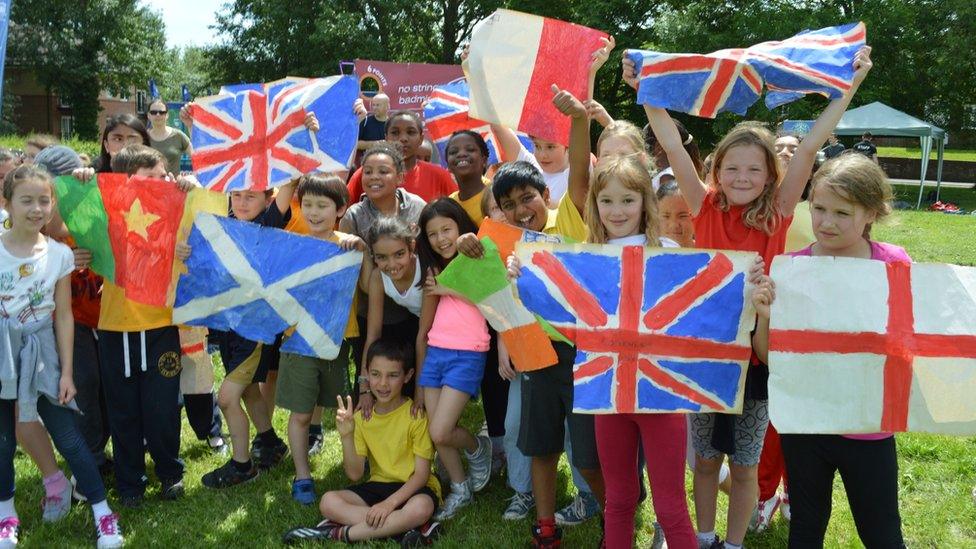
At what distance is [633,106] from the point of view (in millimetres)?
26625

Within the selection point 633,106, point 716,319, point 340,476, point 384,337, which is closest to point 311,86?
point 384,337

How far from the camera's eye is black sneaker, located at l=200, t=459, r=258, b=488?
14.9ft

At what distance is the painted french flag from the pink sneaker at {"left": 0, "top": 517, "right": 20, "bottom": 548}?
9.79 ft

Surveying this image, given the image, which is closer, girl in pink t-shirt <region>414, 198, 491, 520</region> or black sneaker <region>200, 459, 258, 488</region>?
girl in pink t-shirt <region>414, 198, 491, 520</region>

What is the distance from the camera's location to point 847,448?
9.22 feet

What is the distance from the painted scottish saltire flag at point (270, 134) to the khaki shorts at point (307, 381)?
978 mm

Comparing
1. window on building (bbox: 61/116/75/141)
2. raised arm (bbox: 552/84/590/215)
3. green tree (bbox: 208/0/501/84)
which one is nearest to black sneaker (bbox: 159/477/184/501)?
raised arm (bbox: 552/84/590/215)

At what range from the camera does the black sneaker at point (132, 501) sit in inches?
169

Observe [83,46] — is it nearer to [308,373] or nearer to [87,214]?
[87,214]

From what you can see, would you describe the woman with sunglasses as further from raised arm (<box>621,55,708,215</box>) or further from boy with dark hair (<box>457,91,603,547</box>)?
raised arm (<box>621,55,708,215</box>)

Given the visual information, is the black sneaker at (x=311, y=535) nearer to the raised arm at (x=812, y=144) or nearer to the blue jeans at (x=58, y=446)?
the blue jeans at (x=58, y=446)

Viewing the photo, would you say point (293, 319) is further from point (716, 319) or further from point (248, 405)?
point (716, 319)

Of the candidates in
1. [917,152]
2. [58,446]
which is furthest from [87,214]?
[917,152]

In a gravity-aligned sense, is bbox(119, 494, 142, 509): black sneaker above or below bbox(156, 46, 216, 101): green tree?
below
